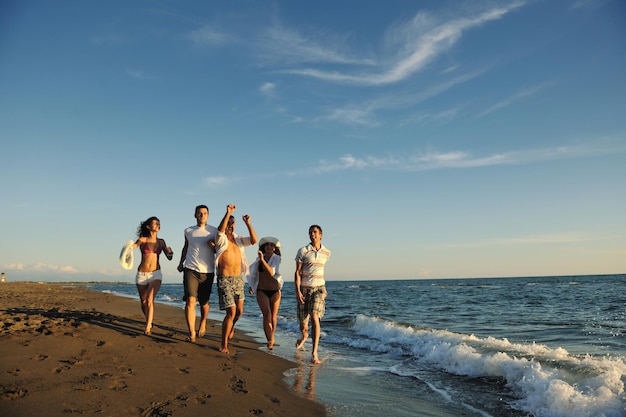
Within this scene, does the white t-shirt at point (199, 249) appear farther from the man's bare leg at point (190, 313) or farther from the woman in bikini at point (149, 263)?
the woman in bikini at point (149, 263)

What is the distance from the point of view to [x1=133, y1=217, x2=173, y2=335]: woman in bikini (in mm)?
6844

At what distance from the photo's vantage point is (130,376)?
429 centimetres

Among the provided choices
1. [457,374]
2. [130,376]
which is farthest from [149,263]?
[457,374]

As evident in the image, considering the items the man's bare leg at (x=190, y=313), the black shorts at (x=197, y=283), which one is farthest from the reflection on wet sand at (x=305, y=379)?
the black shorts at (x=197, y=283)

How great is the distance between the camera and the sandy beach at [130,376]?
3.43 m

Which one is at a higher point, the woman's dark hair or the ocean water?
the woman's dark hair

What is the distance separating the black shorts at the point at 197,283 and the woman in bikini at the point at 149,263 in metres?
0.81

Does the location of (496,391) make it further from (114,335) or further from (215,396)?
(114,335)

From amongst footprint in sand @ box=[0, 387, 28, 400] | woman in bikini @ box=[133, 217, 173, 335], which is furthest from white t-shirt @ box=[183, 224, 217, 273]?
footprint in sand @ box=[0, 387, 28, 400]

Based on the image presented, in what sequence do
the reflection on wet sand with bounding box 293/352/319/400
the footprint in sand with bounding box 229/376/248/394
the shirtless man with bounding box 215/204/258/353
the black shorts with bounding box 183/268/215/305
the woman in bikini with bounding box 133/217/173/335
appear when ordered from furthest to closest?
1. the woman in bikini with bounding box 133/217/173/335
2. the black shorts with bounding box 183/268/215/305
3. the shirtless man with bounding box 215/204/258/353
4. the reflection on wet sand with bounding box 293/352/319/400
5. the footprint in sand with bounding box 229/376/248/394

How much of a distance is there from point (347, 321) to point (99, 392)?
10.4 m

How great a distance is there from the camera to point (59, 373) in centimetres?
418

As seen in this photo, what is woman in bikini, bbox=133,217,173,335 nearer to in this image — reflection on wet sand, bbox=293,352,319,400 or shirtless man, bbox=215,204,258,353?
shirtless man, bbox=215,204,258,353

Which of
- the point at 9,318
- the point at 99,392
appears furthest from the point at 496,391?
the point at 9,318
